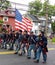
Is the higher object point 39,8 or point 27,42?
point 39,8

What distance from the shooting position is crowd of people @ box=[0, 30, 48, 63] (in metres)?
15.0

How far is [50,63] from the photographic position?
1515cm

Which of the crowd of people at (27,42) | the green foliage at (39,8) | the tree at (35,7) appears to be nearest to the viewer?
the crowd of people at (27,42)

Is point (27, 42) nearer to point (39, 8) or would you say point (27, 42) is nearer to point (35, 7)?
point (35, 7)

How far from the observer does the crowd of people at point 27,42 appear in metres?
15.0

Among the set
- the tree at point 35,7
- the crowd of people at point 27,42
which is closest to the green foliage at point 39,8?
the tree at point 35,7

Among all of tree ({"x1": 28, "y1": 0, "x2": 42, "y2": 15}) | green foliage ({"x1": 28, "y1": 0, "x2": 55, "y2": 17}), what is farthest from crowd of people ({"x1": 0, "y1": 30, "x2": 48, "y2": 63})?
tree ({"x1": 28, "y1": 0, "x2": 42, "y2": 15})

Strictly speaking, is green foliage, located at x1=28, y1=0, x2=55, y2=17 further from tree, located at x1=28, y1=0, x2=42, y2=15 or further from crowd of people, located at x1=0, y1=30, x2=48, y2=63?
crowd of people, located at x1=0, y1=30, x2=48, y2=63

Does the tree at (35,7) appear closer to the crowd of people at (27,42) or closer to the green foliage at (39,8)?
the green foliage at (39,8)

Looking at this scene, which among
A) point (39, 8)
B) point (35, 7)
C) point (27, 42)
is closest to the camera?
point (27, 42)

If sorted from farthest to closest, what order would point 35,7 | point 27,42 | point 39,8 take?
point 39,8, point 35,7, point 27,42

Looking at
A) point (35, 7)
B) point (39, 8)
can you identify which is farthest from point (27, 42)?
point (39, 8)

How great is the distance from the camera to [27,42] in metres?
17.0

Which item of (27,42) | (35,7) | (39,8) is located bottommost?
(27,42)
